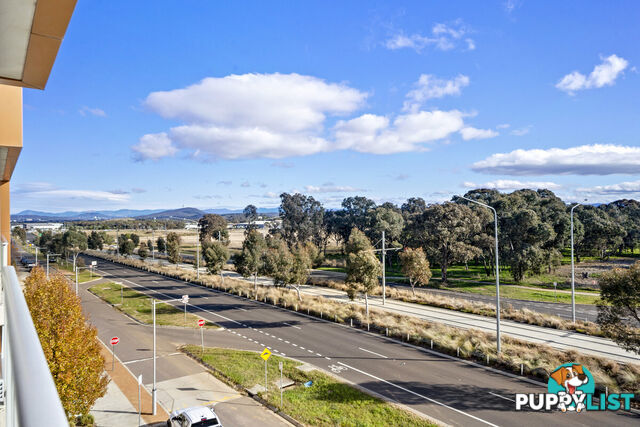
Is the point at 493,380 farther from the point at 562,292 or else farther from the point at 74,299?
the point at 562,292

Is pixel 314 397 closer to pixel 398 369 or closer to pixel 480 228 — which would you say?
pixel 398 369

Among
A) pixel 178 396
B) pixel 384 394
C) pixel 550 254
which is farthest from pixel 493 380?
pixel 550 254

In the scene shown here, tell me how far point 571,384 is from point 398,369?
7901mm

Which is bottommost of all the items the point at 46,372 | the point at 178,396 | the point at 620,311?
the point at 178,396

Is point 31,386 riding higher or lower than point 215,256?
higher

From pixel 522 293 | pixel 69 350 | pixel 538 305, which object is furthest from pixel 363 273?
pixel 522 293

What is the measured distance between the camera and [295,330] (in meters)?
28.1

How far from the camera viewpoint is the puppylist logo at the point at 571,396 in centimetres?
1619

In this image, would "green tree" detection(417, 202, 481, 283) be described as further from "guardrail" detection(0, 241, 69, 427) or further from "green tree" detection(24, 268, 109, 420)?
"guardrail" detection(0, 241, 69, 427)

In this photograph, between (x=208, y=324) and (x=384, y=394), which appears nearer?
(x=384, y=394)

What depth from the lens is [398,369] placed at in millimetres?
20391

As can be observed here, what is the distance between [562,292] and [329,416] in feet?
129

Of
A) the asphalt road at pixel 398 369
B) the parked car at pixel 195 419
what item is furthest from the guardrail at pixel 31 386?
the asphalt road at pixel 398 369

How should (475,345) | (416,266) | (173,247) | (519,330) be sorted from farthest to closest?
(173,247), (416,266), (519,330), (475,345)
